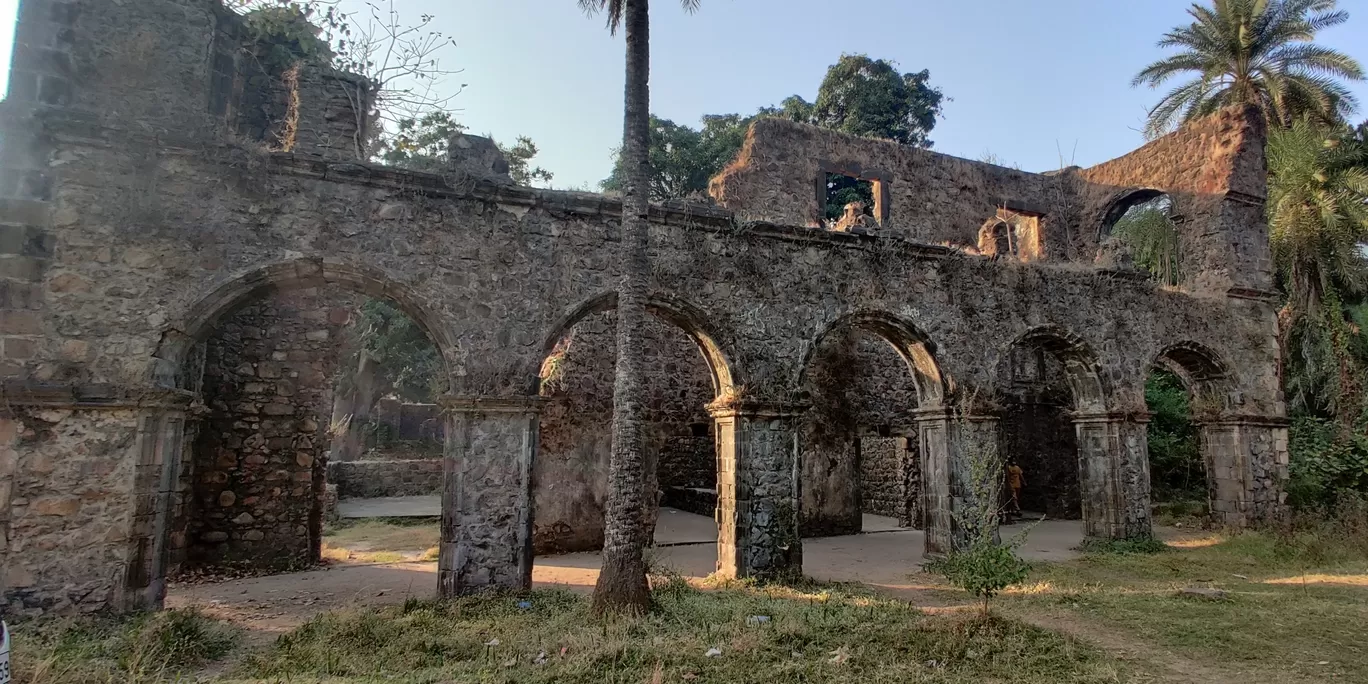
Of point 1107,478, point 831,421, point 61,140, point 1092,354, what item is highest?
point 61,140

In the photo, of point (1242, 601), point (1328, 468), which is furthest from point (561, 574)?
point (1328, 468)

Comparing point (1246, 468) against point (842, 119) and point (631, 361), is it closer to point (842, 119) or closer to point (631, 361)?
point (631, 361)

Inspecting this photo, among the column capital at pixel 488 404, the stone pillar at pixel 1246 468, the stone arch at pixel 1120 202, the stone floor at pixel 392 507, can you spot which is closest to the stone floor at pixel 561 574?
the column capital at pixel 488 404

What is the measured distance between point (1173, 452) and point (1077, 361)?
8176mm

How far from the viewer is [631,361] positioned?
7.62 metres

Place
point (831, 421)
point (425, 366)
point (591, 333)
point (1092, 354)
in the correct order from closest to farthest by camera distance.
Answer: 1. point (1092, 354)
2. point (591, 333)
3. point (831, 421)
4. point (425, 366)

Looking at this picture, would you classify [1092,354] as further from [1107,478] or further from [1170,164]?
[1170,164]

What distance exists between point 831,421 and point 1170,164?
9322 mm

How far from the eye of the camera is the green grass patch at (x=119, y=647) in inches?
214

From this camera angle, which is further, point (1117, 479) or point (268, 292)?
point (1117, 479)

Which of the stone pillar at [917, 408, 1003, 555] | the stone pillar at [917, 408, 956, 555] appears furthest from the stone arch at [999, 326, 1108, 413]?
the stone pillar at [917, 408, 956, 555]

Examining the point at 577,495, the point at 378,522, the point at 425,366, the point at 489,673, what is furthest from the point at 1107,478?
the point at 425,366

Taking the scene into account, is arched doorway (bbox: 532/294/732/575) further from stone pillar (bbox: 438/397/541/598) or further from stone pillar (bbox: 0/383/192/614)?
stone pillar (bbox: 0/383/192/614)

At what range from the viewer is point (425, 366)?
2839cm
